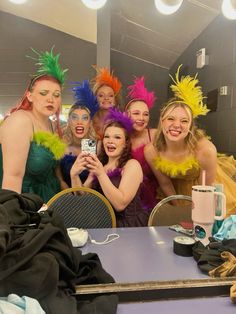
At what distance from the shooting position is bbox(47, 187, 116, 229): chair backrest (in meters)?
1.41

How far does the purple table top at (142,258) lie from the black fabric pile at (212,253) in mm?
21

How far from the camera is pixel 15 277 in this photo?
1.87ft

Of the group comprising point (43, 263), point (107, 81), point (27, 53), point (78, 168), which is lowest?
point (43, 263)

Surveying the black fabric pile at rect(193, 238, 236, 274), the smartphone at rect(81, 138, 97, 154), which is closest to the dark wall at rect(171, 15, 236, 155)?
the smartphone at rect(81, 138, 97, 154)

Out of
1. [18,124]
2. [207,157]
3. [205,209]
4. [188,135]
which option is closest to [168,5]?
[188,135]

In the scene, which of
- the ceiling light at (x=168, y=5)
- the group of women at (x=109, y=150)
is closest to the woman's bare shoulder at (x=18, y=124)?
the group of women at (x=109, y=150)

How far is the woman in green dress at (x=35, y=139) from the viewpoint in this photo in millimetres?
1489

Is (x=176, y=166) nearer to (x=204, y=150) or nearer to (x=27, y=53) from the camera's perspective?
(x=204, y=150)

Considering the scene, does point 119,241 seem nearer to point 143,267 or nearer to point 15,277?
point 143,267

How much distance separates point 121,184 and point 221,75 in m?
1.66

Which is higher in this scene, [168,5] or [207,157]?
[168,5]

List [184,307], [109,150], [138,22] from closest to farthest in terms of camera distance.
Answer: [184,307] → [109,150] → [138,22]

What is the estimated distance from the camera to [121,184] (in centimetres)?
149

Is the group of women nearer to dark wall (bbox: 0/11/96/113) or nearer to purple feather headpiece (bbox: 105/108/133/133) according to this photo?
purple feather headpiece (bbox: 105/108/133/133)
